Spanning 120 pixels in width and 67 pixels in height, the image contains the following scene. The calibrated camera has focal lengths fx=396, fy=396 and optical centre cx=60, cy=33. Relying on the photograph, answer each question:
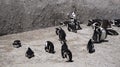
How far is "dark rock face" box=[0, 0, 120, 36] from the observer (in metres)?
18.0

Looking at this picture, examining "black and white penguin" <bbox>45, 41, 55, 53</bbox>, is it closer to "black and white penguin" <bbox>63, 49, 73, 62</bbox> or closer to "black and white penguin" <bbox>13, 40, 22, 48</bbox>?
"black and white penguin" <bbox>63, 49, 73, 62</bbox>

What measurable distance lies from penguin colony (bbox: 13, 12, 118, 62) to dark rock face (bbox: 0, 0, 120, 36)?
2.80 ft

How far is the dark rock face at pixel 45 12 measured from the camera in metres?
18.0

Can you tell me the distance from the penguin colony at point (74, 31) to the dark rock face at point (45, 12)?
85 centimetres

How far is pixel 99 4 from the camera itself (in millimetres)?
18891

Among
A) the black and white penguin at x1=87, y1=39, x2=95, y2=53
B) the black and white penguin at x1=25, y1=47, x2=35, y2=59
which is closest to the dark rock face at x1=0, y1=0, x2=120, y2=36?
the black and white penguin at x1=25, y1=47, x2=35, y2=59

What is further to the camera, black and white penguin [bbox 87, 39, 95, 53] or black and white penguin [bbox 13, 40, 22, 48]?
black and white penguin [bbox 13, 40, 22, 48]

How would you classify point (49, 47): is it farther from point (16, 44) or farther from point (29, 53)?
point (16, 44)

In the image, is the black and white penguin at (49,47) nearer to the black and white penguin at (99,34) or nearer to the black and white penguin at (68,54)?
the black and white penguin at (68,54)

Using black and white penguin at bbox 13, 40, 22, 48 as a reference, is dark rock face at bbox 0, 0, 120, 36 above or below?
above

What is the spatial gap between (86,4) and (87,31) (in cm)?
210

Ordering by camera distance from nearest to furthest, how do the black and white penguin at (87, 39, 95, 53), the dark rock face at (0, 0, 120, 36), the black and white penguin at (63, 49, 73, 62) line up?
the black and white penguin at (63, 49, 73, 62), the black and white penguin at (87, 39, 95, 53), the dark rock face at (0, 0, 120, 36)

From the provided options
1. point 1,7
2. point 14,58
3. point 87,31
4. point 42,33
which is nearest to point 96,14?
point 87,31

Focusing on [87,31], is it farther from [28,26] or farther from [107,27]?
[28,26]
